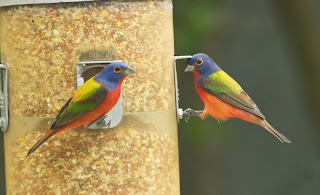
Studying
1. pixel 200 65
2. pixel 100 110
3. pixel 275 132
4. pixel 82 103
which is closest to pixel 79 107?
pixel 82 103

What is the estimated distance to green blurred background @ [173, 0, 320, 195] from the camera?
36.1 ft

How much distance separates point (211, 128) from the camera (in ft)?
36.1

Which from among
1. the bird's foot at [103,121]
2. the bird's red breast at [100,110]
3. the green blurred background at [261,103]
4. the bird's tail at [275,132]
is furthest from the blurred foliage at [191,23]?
the bird's red breast at [100,110]

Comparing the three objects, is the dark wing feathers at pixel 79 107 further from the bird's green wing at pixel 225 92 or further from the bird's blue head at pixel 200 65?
the bird's green wing at pixel 225 92

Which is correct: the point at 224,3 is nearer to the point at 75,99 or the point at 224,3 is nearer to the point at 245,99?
the point at 245,99

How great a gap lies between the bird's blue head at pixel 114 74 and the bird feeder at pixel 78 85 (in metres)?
0.29

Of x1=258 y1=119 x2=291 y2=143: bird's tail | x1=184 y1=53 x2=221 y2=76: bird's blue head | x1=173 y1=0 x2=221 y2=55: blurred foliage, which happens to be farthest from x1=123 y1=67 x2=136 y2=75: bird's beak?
x1=173 y1=0 x2=221 y2=55: blurred foliage

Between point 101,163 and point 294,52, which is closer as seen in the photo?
point 101,163

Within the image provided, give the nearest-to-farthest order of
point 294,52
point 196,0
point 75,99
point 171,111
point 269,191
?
point 75,99 → point 171,111 → point 196,0 → point 294,52 → point 269,191

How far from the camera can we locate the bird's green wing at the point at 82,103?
6.46m

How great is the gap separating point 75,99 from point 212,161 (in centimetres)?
515

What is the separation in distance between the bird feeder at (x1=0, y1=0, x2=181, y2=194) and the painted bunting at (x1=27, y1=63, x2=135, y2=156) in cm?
26

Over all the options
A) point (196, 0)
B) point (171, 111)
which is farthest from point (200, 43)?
point (171, 111)

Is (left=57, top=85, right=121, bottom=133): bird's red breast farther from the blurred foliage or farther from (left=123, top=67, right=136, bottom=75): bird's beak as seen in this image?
the blurred foliage
